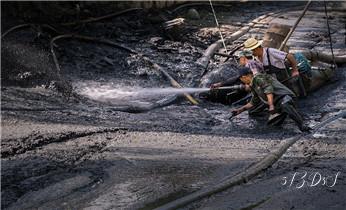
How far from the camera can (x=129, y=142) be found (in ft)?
20.6

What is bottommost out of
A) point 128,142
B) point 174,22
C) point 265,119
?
point 265,119

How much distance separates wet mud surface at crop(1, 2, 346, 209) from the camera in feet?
16.1

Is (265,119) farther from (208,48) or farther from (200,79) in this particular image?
(208,48)

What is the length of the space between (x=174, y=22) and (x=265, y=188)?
898 centimetres

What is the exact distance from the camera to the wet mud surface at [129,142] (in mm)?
4895

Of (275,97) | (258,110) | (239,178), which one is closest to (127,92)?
(258,110)

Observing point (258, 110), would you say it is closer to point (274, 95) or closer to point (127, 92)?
point (274, 95)

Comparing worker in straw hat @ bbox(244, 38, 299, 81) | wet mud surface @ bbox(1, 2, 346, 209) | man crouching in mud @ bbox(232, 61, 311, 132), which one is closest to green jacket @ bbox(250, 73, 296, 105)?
man crouching in mud @ bbox(232, 61, 311, 132)

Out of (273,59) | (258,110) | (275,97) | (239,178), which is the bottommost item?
(258,110)

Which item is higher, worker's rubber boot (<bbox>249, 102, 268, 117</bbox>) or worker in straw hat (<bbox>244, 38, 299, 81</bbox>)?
worker in straw hat (<bbox>244, 38, 299, 81</bbox>)

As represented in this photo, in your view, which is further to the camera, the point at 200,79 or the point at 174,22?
the point at 174,22

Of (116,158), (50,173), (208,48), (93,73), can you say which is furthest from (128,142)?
(208,48)

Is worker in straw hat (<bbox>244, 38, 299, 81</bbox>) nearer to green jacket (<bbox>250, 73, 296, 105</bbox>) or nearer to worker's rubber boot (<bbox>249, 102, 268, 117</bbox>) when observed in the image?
green jacket (<bbox>250, 73, 296, 105</bbox>)

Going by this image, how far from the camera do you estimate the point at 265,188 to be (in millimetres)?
5148
